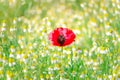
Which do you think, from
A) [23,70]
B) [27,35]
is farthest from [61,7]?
[23,70]

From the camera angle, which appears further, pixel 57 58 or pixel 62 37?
pixel 57 58

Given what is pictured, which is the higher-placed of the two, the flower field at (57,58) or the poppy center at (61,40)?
the poppy center at (61,40)

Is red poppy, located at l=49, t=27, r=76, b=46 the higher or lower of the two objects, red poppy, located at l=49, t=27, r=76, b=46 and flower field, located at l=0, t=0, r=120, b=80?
the higher

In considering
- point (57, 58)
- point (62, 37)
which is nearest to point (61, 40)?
point (62, 37)

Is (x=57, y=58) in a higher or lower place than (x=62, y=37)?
lower

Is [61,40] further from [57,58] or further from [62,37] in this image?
[57,58]

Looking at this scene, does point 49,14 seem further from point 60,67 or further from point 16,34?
point 60,67

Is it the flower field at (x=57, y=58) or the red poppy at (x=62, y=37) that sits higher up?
the red poppy at (x=62, y=37)

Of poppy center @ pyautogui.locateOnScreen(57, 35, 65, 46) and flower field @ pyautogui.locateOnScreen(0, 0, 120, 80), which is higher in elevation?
poppy center @ pyautogui.locateOnScreen(57, 35, 65, 46)
